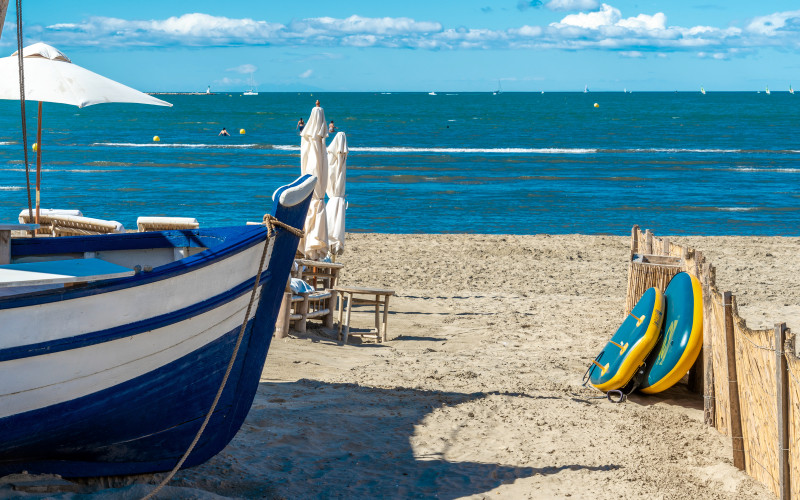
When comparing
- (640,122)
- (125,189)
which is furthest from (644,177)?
(640,122)

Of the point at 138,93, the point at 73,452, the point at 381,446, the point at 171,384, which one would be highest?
the point at 138,93

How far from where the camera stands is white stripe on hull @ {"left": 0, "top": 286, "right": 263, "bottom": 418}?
409cm

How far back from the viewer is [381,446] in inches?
236

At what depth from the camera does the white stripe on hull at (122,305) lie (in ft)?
13.1

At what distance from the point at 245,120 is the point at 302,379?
77618 mm

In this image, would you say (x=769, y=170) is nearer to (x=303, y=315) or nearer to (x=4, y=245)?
(x=303, y=315)

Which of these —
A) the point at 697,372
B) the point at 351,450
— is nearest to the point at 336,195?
the point at 697,372

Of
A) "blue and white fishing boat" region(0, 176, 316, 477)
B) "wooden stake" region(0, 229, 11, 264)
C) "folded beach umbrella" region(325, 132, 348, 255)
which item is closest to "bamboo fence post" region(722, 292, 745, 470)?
"blue and white fishing boat" region(0, 176, 316, 477)

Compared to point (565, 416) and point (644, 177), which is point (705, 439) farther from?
point (644, 177)

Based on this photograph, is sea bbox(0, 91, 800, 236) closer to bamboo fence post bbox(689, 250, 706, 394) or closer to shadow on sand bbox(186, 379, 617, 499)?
bamboo fence post bbox(689, 250, 706, 394)

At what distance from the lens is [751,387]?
212 inches

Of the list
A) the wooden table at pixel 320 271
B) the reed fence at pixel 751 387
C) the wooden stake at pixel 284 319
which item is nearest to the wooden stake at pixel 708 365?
the reed fence at pixel 751 387

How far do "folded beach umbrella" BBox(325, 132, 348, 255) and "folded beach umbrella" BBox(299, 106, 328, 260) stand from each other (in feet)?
1.64

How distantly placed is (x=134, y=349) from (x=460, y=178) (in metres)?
27.5
